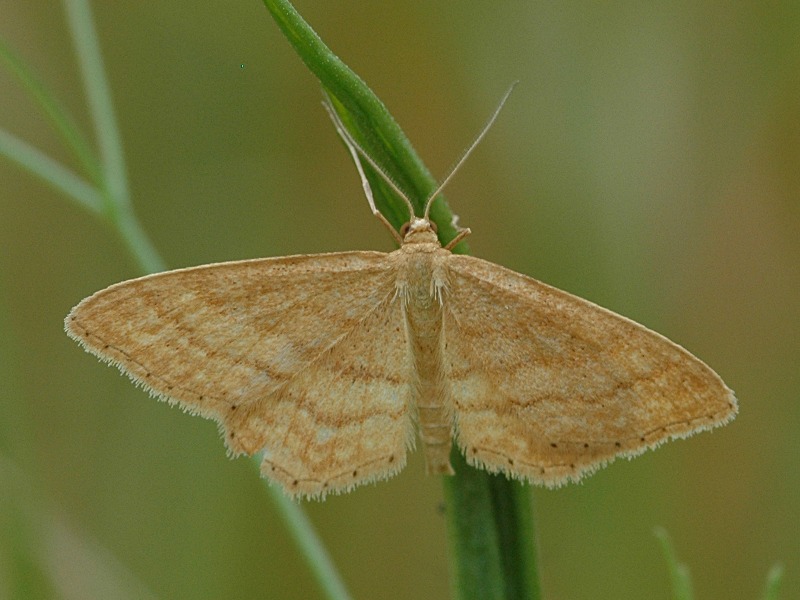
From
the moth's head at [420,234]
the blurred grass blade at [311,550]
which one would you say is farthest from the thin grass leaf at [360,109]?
the blurred grass blade at [311,550]

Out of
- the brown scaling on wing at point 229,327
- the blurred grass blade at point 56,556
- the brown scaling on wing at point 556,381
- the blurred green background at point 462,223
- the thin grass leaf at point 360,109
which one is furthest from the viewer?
the blurred green background at point 462,223

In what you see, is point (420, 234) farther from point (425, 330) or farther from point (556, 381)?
point (556, 381)

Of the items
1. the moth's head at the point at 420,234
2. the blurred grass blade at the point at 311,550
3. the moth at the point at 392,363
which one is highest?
the moth's head at the point at 420,234

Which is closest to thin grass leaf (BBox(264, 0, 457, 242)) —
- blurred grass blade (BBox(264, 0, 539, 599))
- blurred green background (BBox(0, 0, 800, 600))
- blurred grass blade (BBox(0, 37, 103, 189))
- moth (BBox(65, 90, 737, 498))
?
blurred grass blade (BBox(264, 0, 539, 599))

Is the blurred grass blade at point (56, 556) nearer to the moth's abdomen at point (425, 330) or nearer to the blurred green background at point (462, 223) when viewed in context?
the blurred green background at point (462, 223)

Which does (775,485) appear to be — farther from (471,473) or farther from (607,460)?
(471,473)

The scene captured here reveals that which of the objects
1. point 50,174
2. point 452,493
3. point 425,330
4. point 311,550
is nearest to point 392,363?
point 425,330

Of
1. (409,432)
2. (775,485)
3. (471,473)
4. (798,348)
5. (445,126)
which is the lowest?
(471,473)

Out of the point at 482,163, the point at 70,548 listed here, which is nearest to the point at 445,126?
the point at 482,163
